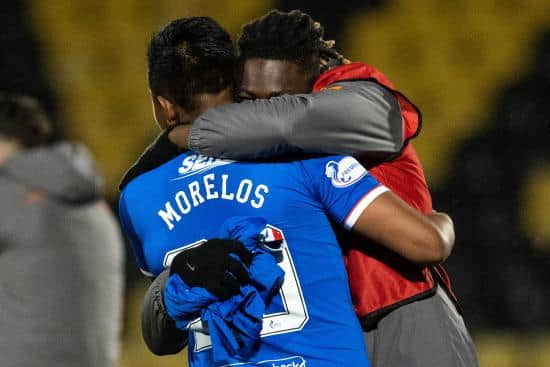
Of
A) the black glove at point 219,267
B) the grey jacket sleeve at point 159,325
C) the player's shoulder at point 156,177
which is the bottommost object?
the grey jacket sleeve at point 159,325

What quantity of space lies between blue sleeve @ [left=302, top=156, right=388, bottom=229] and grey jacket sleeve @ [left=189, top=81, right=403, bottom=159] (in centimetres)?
2

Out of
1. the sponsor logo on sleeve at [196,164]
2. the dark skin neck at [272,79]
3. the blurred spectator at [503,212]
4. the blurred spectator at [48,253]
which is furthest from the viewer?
the blurred spectator at [503,212]

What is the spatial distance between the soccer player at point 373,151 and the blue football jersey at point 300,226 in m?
0.03

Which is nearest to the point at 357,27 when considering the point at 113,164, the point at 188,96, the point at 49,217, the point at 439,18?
the point at 439,18

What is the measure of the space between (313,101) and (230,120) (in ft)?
0.34

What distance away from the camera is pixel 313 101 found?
121 centimetres

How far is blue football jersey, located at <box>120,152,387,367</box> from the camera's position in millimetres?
1186

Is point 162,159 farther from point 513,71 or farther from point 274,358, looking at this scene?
point 513,71

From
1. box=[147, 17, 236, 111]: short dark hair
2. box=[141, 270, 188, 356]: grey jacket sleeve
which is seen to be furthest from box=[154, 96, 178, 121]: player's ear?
box=[141, 270, 188, 356]: grey jacket sleeve

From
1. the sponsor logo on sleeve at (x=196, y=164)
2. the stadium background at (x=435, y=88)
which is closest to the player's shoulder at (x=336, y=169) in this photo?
the sponsor logo on sleeve at (x=196, y=164)

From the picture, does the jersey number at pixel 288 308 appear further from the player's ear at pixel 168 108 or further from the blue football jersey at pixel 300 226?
the player's ear at pixel 168 108

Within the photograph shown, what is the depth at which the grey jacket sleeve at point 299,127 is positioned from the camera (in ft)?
3.86

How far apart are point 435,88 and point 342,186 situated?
1.98 meters

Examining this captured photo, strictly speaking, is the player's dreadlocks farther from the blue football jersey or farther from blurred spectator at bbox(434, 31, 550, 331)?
blurred spectator at bbox(434, 31, 550, 331)
